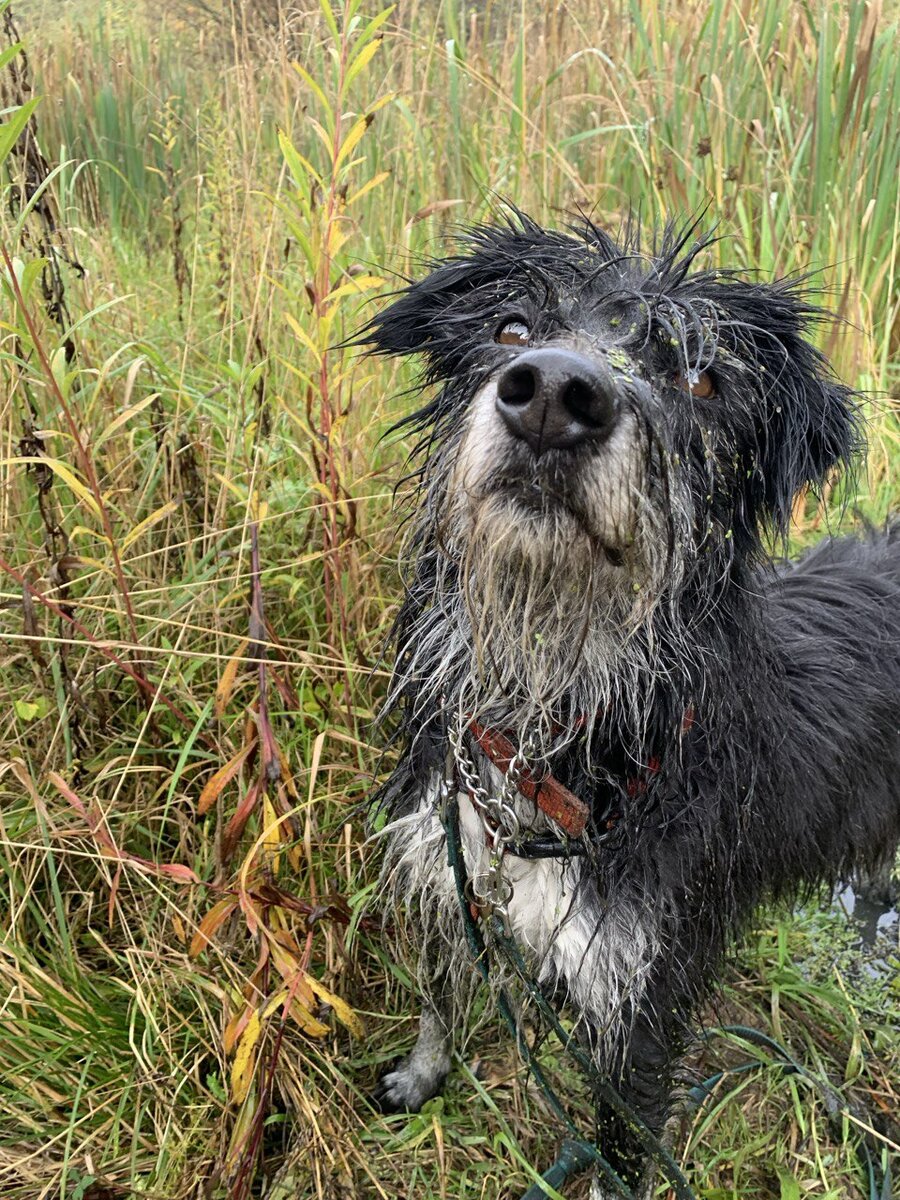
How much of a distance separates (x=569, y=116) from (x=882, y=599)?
272 cm

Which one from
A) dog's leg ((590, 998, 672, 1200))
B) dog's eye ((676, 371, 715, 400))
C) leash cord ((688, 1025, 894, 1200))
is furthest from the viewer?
leash cord ((688, 1025, 894, 1200))

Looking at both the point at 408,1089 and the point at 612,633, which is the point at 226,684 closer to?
the point at 612,633

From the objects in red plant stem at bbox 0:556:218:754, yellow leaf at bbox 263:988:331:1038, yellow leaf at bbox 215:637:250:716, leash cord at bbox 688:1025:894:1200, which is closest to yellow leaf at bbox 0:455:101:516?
red plant stem at bbox 0:556:218:754

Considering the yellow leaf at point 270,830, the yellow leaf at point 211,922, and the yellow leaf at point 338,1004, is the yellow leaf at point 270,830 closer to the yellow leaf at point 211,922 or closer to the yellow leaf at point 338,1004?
the yellow leaf at point 211,922

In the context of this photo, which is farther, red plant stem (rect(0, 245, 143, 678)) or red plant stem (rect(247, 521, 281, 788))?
red plant stem (rect(247, 521, 281, 788))

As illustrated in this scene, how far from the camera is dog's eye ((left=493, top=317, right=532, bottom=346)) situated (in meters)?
1.63

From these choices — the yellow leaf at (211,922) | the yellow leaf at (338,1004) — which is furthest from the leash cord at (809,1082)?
the yellow leaf at (211,922)

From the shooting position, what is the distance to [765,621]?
2057 millimetres

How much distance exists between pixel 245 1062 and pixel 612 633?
1077mm

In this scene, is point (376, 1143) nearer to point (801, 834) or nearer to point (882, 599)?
point (801, 834)

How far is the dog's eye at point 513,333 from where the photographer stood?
1628 millimetres

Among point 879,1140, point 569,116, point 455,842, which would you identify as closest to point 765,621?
point 455,842

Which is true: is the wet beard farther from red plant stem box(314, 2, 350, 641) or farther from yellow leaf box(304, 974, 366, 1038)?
yellow leaf box(304, 974, 366, 1038)

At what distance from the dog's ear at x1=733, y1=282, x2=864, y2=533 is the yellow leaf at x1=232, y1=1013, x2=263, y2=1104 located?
136cm
